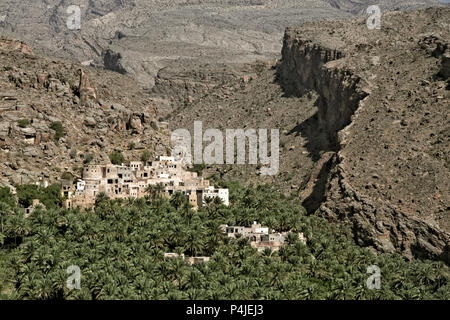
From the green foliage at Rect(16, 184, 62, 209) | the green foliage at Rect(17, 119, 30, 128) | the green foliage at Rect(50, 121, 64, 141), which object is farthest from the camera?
the green foliage at Rect(50, 121, 64, 141)

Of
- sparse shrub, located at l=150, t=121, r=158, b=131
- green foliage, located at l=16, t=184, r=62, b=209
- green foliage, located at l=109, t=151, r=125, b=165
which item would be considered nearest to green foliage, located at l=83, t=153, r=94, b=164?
green foliage, located at l=109, t=151, r=125, b=165

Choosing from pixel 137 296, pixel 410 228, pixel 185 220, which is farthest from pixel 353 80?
pixel 137 296

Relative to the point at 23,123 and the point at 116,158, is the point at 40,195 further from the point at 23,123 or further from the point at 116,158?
the point at 116,158

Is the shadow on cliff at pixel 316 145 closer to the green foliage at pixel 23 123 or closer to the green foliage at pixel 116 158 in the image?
the green foliage at pixel 116 158

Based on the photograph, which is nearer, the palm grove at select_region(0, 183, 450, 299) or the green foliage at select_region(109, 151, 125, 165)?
the palm grove at select_region(0, 183, 450, 299)

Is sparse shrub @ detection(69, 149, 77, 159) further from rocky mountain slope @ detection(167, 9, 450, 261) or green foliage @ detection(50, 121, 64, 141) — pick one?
rocky mountain slope @ detection(167, 9, 450, 261)
